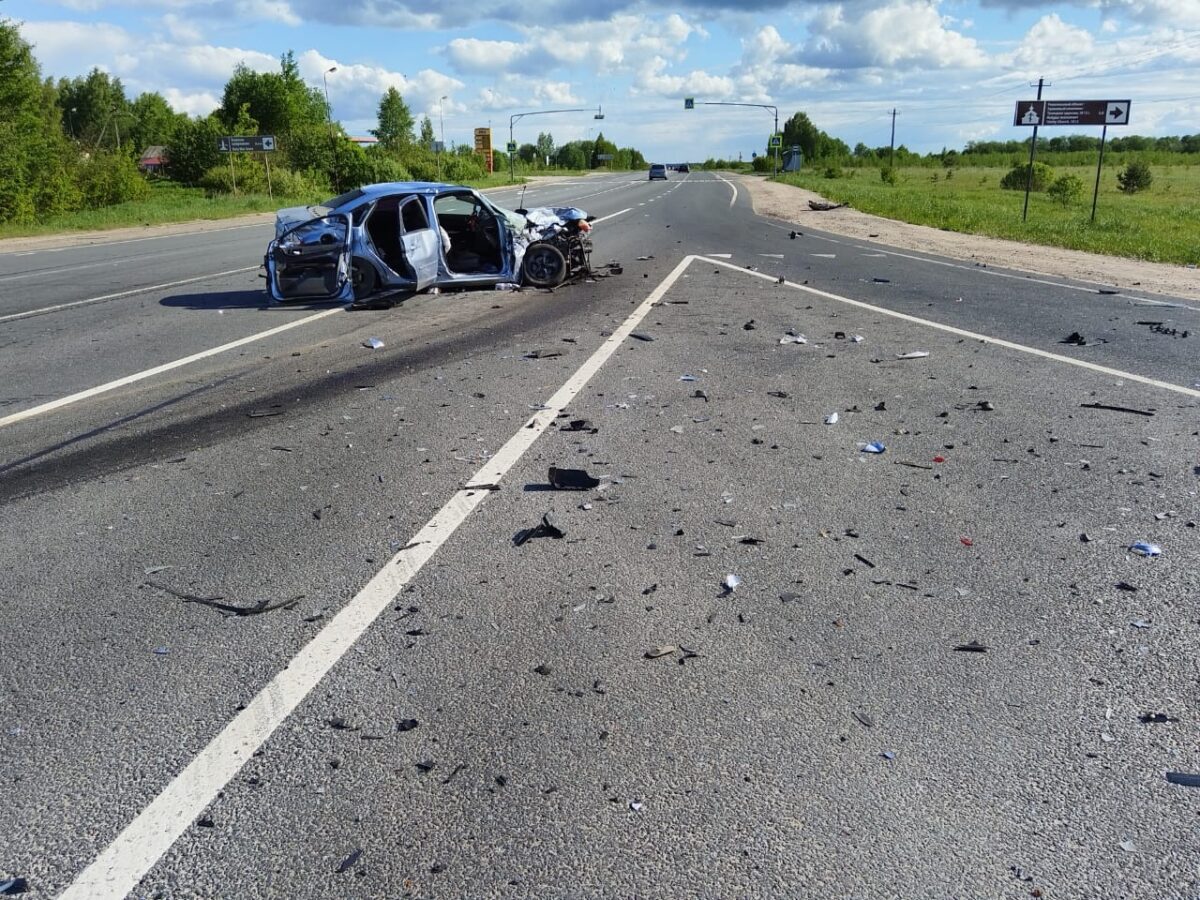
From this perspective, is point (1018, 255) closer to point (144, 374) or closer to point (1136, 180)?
point (144, 374)

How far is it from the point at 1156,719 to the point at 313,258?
36.0 ft

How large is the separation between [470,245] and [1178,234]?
20.4m

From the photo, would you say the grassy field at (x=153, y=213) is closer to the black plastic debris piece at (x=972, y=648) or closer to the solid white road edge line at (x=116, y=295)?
the solid white road edge line at (x=116, y=295)

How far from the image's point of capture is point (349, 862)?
8.54 feet

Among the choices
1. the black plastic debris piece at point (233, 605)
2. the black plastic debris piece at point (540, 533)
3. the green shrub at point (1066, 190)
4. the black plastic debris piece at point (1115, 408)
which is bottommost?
the black plastic debris piece at point (233, 605)

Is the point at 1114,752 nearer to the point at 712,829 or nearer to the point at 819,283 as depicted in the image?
the point at 712,829

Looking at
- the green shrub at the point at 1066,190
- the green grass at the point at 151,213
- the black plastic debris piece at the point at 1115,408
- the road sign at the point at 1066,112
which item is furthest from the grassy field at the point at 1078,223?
the green grass at the point at 151,213

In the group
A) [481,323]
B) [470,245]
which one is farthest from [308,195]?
[481,323]

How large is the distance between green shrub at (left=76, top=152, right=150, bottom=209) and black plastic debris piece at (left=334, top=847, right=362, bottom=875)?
42.0m

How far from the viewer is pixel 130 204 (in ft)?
133

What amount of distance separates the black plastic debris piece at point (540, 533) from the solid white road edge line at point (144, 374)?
4476 millimetres

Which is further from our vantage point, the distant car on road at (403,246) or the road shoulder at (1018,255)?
the road shoulder at (1018,255)

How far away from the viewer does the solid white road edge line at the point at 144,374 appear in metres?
7.28

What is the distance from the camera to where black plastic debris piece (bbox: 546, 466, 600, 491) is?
556 cm
